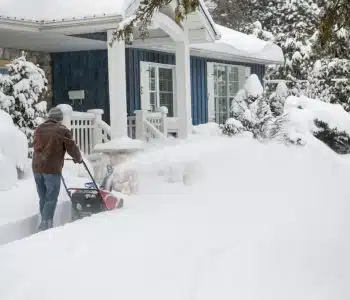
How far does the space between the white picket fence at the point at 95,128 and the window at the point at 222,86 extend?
5.59 metres

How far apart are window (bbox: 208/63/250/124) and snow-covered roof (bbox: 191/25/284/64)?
40.9 inches

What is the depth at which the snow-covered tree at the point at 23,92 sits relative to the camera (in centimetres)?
1147

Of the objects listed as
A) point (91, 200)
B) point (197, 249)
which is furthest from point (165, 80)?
point (197, 249)

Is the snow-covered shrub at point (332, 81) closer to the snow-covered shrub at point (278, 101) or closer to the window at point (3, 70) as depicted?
the snow-covered shrub at point (278, 101)

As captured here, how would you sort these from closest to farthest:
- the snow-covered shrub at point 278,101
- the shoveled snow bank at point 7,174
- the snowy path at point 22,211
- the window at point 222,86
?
the snowy path at point 22,211, the shoveled snow bank at point 7,174, the snow-covered shrub at point 278,101, the window at point 222,86

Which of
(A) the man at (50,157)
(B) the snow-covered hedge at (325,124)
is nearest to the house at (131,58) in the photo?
(B) the snow-covered hedge at (325,124)

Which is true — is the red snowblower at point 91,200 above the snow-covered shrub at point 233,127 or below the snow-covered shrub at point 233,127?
below

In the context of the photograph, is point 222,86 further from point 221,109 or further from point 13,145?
point 13,145

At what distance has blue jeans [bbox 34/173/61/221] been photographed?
7977 millimetres

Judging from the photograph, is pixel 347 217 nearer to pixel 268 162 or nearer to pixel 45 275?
pixel 45 275

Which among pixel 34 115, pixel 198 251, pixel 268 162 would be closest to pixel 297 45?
pixel 268 162

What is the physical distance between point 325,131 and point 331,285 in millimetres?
12303

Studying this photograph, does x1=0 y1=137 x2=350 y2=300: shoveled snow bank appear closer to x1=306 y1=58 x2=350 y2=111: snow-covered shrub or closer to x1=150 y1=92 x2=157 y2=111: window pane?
x1=150 y1=92 x2=157 y2=111: window pane

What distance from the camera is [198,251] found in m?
6.09
